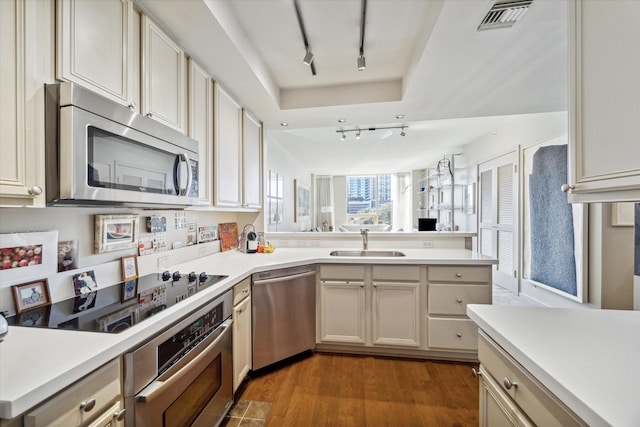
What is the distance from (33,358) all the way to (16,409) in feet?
0.65

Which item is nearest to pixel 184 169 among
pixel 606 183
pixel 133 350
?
pixel 133 350

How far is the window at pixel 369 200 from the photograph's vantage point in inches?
333

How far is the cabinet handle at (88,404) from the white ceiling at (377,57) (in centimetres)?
167

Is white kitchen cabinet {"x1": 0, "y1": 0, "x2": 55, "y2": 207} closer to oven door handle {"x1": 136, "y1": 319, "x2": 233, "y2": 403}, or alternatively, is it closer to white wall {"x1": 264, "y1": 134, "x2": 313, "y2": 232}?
oven door handle {"x1": 136, "y1": 319, "x2": 233, "y2": 403}

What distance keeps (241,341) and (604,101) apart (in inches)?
81.2

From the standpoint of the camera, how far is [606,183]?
2.52 ft

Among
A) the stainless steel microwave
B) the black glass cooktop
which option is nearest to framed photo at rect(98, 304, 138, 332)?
the black glass cooktop

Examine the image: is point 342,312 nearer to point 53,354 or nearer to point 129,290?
point 129,290

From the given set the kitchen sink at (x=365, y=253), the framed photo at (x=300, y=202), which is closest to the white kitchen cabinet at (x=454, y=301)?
the kitchen sink at (x=365, y=253)

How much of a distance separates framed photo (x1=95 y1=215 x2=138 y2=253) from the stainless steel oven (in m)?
0.64

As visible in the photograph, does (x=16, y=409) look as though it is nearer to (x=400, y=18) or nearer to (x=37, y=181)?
(x=37, y=181)

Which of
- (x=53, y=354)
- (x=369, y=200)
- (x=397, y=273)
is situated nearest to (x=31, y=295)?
(x=53, y=354)

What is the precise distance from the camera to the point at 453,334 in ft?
7.30

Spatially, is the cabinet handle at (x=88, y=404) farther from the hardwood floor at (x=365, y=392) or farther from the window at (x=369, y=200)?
the window at (x=369, y=200)
